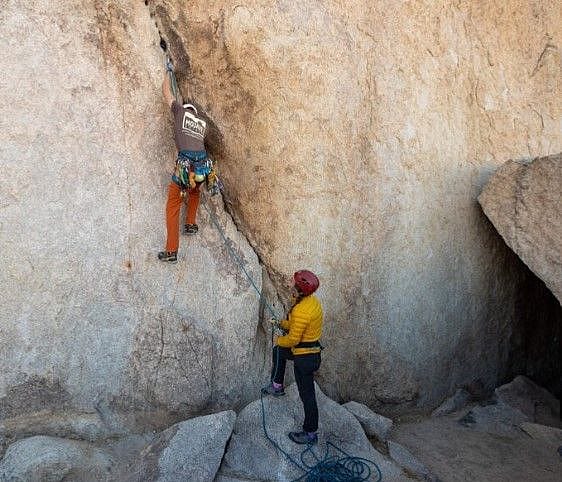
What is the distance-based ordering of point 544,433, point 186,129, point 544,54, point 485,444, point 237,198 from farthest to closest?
point 544,54, point 544,433, point 485,444, point 237,198, point 186,129

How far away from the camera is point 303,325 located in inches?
169

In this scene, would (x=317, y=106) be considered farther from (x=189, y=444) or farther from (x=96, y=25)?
(x=189, y=444)

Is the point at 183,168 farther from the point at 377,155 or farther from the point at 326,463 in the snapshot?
the point at 326,463

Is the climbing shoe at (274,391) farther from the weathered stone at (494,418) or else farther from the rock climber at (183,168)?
the weathered stone at (494,418)

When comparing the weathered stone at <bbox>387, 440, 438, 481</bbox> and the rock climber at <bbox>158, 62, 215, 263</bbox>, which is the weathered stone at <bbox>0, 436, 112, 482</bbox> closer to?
the rock climber at <bbox>158, 62, 215, 263</bbox>

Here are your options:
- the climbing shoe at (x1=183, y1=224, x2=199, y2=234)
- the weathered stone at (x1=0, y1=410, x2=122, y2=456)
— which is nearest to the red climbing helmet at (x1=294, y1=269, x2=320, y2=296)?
the climbing shoe at (x1=183, y1=224, x2=199, y2=234)

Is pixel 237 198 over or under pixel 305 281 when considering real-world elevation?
over

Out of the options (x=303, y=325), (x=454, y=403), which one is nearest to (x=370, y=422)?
(x=303, y=325)

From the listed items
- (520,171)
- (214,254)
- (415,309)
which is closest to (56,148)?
(214,254)

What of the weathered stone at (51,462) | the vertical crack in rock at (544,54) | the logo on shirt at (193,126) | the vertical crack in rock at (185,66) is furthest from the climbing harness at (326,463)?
the vertical crack in rock at (544,54)

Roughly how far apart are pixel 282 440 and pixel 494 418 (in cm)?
306

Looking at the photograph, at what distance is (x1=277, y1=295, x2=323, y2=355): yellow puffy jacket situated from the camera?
4.29 meters

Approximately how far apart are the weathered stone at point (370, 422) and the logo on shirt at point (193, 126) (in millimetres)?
2954

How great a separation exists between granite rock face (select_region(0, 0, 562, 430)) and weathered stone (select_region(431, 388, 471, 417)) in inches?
4.8
